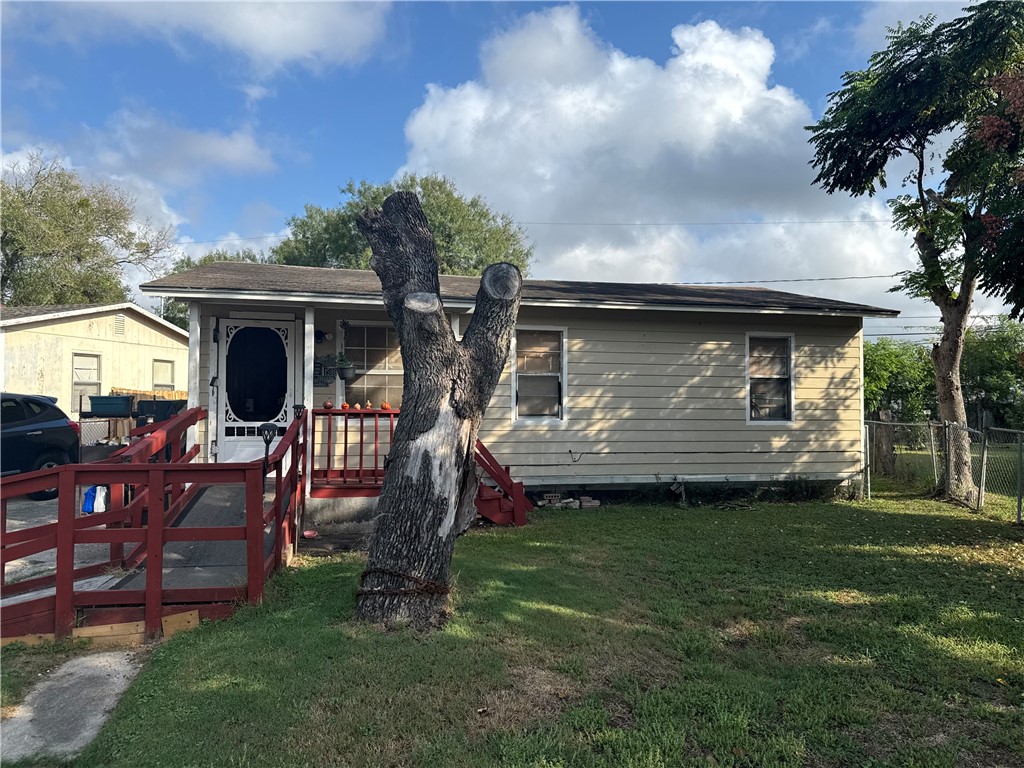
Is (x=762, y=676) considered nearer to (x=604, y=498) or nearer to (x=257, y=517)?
(x=257, y=517)

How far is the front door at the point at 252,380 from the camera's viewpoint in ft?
27.1

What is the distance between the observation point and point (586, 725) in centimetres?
298

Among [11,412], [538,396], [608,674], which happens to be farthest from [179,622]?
[11,412]

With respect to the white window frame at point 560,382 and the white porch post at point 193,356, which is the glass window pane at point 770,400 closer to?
the white window frame at point 560,382

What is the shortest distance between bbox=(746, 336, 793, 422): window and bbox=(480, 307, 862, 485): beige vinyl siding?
0.13 metres

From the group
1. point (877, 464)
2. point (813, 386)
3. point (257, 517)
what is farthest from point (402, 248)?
point (877, 464)

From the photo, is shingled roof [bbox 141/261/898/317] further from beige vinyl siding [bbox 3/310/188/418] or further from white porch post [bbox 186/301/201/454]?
beige vinyl siding [bbox 3/310/188/418]

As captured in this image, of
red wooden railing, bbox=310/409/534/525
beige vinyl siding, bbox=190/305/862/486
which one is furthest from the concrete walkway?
beige vinyl siding, bbox=190/305/862/486

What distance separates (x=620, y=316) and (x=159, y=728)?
7.74 meters

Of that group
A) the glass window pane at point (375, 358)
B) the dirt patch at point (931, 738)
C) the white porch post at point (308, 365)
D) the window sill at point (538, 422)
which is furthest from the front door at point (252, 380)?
the dirt patch at point (931, 738)

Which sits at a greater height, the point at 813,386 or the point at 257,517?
the point at 813,386

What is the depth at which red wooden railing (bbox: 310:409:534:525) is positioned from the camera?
24.0 feet

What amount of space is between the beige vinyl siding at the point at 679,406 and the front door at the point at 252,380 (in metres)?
2.82

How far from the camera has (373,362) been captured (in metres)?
8.95
